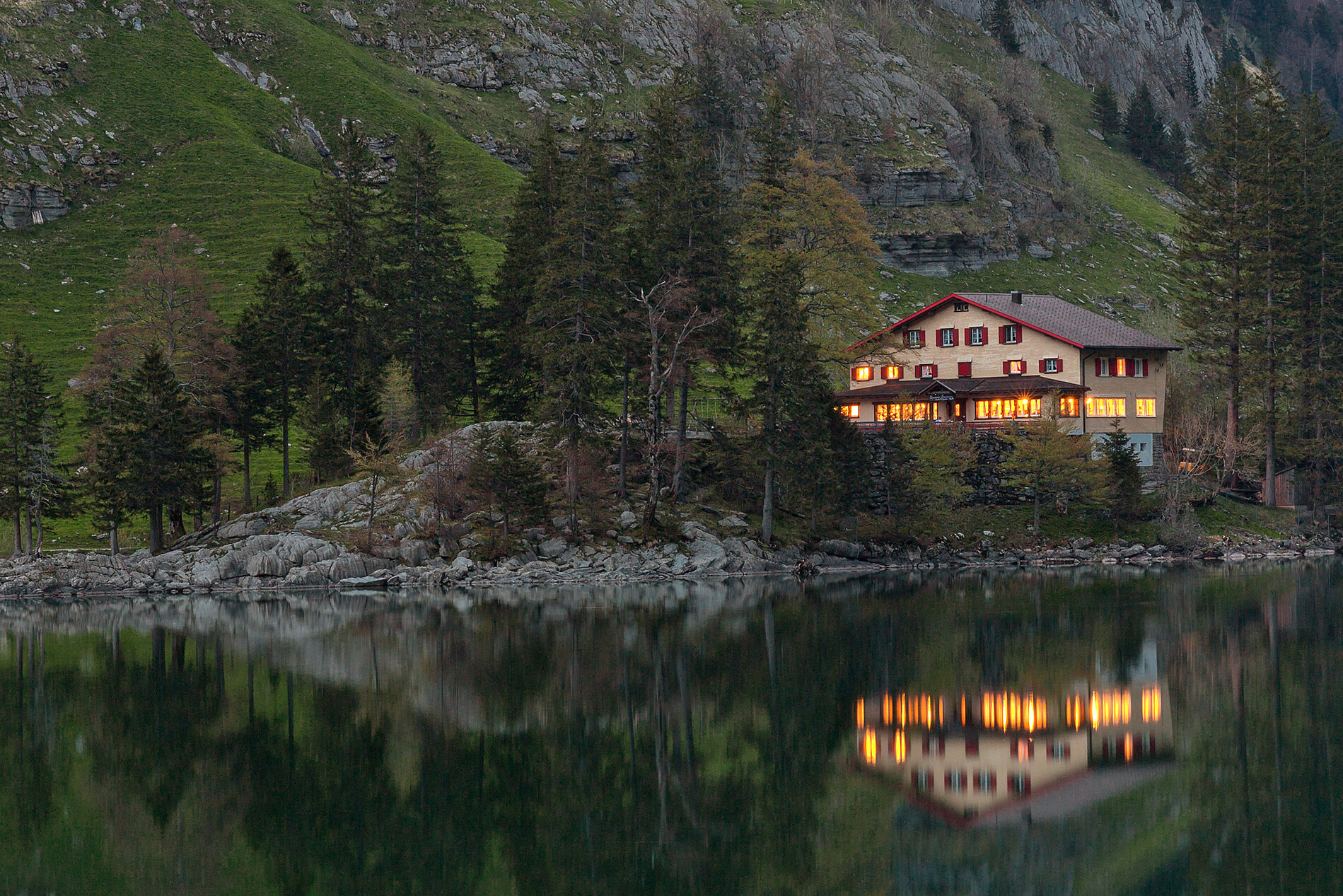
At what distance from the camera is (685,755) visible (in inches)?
984

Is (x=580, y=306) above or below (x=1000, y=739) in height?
above

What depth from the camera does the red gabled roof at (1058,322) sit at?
85688 mm

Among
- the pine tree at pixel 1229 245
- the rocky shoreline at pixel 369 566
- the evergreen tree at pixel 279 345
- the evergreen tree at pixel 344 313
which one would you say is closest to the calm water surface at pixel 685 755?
the rocky shoreline at pixel 369 566

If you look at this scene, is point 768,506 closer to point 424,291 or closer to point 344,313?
point 424,291

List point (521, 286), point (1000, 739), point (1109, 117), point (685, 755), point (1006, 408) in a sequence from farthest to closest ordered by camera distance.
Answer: point (1109, 117) < point (1006, 408) < point (521, 286) < point (1000, 739) < point (685, 755)

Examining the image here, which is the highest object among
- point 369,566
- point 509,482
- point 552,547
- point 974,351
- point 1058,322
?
point 1058,322

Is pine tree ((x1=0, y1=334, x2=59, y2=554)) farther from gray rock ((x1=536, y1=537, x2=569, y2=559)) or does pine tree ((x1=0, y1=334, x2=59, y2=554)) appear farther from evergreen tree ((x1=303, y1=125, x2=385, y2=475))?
gray rock ((x1=536, y1=537, x2=569, y2=559))

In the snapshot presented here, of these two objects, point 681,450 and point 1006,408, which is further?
point 1006,408

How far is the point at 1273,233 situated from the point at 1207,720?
2588 inches

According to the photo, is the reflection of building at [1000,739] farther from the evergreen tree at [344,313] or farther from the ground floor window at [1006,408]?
the ground floor window at [1006,408]

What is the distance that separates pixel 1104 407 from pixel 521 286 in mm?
42451

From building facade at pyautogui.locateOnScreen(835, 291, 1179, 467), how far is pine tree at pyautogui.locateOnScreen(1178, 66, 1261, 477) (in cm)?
369

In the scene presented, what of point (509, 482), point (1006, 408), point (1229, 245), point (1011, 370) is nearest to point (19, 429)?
point (509, 482)

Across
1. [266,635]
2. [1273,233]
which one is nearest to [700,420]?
[266,635]
